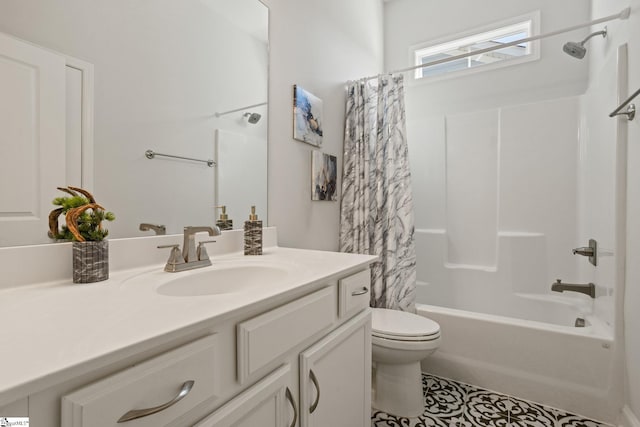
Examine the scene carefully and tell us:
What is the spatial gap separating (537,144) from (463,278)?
44.9 inches

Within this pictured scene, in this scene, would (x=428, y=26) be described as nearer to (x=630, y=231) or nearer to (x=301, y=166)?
(x=301, y=166)

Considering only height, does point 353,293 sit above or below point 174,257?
below

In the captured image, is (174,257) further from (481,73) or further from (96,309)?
(481,73)

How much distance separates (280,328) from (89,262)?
526mm

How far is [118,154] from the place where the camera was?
981mm

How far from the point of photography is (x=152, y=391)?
49cm

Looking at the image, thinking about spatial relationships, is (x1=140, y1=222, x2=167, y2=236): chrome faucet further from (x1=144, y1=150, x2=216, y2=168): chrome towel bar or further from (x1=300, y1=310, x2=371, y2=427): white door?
(x1=300, y1=310, x2=371, y2=427): white door

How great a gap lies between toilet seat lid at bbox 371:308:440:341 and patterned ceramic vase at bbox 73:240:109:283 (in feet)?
3.93

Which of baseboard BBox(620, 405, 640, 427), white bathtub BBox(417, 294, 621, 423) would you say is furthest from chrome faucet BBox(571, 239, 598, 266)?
baseboard BBox(620, 405, 640, 427)

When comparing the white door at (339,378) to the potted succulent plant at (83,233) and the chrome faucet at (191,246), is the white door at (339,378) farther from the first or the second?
the potted succulent plant at (83,233)

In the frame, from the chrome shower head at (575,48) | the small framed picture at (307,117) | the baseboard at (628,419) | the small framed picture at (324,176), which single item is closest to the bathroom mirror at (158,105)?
the small framed picture at (307,117)

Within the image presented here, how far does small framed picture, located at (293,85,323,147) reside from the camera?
67.7 inches

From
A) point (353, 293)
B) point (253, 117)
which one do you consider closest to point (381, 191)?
point (253, 117)

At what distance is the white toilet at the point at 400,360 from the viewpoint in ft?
4.94
